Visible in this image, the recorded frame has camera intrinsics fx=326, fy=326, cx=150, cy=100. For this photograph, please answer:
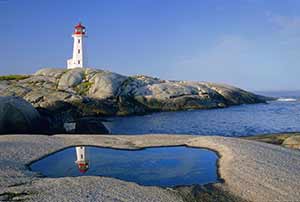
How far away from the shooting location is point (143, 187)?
12.5 metres

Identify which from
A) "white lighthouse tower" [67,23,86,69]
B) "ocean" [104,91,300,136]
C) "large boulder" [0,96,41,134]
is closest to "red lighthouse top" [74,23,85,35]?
"white lighthouse tower" [67,23,86,69]

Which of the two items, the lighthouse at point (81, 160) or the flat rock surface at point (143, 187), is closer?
the flat rock surface at point (143, 187)

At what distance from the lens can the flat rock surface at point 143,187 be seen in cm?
1141

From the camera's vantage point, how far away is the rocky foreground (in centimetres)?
4888

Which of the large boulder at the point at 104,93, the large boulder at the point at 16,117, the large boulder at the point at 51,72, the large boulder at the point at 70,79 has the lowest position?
the large boulder at the point at 16,117

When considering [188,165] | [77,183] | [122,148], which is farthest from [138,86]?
[77,183]

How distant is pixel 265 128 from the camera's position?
39062 mm

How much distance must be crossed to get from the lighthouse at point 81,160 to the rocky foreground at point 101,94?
2216 cm

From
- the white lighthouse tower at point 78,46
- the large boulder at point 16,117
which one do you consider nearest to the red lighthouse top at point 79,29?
the white lighthouse tower at point 78,46

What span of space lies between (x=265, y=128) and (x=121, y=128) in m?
17.2

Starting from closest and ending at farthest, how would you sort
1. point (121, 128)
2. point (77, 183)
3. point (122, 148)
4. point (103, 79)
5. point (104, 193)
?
point (104, 193) → point (77, 183) → point (122, 148) → point (121, 128) → point (103, 79)

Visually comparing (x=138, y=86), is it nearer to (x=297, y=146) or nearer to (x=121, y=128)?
(x=121, y=128)

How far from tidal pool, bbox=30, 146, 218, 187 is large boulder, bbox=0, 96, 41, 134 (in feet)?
34.0

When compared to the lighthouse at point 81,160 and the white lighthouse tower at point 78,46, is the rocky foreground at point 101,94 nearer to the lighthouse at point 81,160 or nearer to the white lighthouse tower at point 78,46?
the white lighthouse tower at point 78,46
